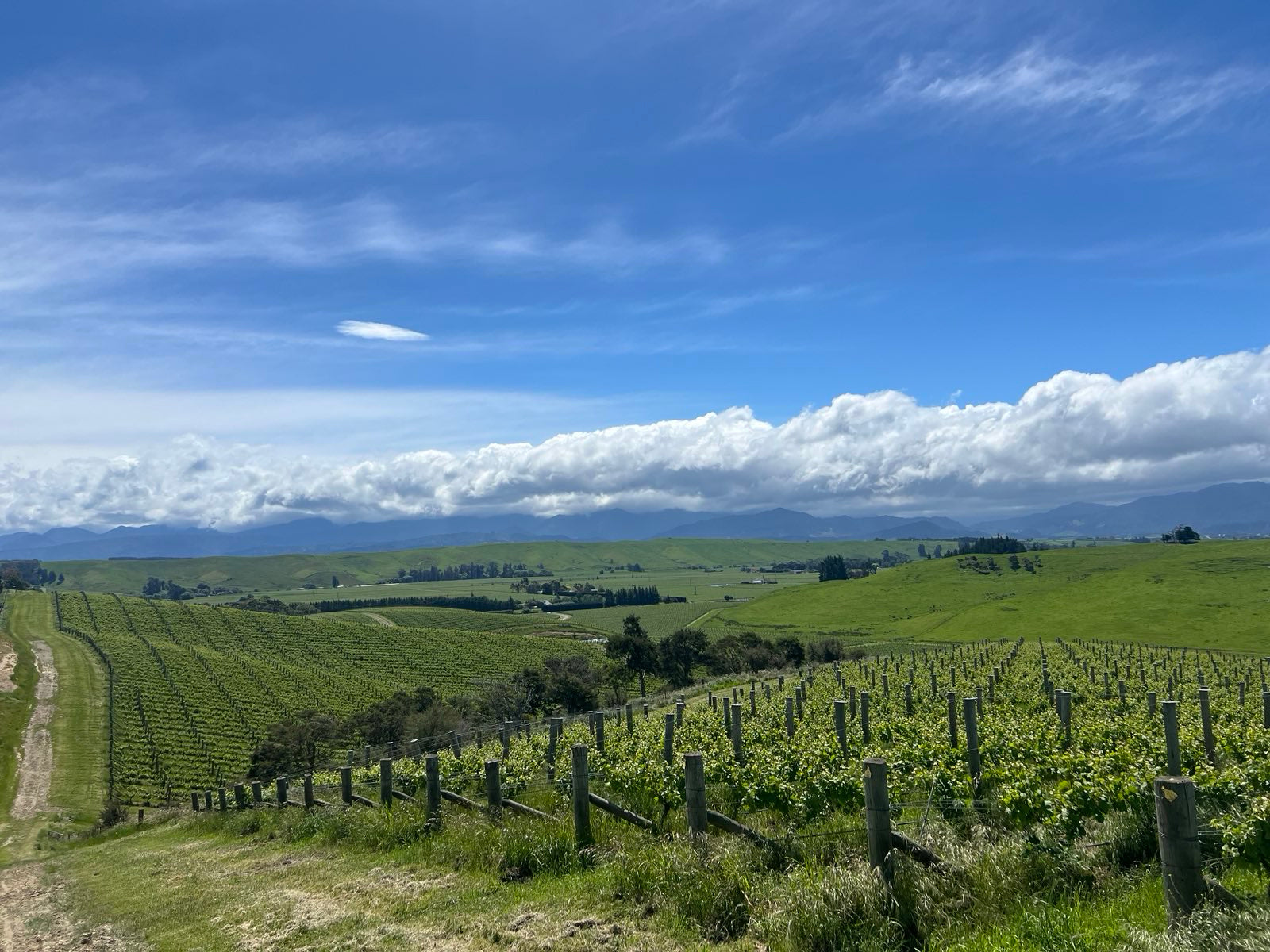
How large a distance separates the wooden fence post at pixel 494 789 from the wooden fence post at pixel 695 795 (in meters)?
4.51

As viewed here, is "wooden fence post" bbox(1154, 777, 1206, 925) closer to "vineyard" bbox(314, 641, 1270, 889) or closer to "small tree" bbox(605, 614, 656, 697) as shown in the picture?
"vineyard" bbox(314, 641, 1270, 889)

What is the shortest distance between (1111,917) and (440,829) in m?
10.8

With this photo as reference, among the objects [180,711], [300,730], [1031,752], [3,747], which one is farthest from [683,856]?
[180,711]

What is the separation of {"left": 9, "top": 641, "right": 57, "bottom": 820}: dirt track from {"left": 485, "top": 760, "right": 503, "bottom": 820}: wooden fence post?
4909cm

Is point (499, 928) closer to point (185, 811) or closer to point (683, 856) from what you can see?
point (683, 856)

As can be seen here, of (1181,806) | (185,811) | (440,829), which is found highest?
(1181,806)

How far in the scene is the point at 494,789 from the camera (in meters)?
13.9

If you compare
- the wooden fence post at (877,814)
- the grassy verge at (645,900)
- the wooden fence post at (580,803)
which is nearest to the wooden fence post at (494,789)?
the grassy verge at (645,900)

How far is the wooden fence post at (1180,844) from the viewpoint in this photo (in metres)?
6.29

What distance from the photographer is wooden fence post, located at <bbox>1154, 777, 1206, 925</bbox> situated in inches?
247

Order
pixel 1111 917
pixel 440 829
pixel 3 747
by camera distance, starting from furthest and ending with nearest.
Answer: pixel 3 747, pixel 440 829, pixel 1111 917

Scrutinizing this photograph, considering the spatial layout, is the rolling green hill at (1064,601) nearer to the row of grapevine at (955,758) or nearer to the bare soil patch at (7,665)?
the row of grapevine at (955,758)

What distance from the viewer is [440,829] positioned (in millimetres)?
14414

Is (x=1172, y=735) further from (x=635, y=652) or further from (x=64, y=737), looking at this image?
(x=635, y=652)
